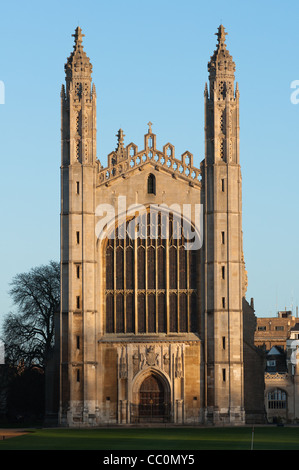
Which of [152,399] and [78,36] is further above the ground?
[78,36]

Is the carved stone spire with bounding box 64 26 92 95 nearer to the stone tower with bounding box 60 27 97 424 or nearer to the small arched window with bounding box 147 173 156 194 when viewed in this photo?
the stone tower with bounding box 60 27 97 424

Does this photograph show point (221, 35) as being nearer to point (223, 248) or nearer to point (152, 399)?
point (223, 248)

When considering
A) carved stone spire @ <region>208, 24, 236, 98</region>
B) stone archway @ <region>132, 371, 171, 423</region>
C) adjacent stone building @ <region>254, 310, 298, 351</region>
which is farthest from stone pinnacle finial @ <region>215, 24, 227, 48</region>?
adjacent stone building @ <region>254, 310, 298, 351</region>

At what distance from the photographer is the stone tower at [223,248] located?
60062 millimetres

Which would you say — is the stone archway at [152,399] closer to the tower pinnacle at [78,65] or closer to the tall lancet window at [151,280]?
the tall lancet window at [151,280]

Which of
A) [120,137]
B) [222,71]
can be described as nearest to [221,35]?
[222,71]

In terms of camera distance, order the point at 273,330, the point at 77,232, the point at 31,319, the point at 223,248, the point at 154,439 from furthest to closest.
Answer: the point at 273,330 → the point at 31,319 → the point at 77,232 → the point at 223,248 → the point at 154,439

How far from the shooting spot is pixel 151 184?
62.8 meters

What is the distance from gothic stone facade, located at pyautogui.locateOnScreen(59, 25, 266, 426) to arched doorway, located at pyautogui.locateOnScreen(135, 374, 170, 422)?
0.18ft

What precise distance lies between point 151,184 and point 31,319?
19.0m

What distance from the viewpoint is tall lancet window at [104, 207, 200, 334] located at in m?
61.7

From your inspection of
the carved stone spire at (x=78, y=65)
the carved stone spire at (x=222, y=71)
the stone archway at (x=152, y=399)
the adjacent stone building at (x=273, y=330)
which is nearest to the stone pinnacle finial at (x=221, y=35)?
the carved stone spire at (x=222, y=71)

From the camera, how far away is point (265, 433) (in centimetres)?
5116
